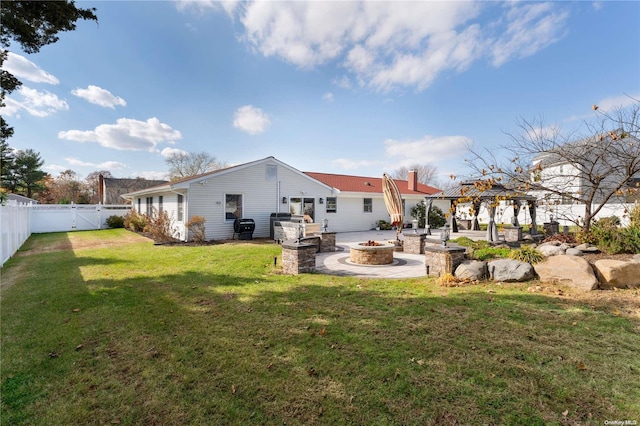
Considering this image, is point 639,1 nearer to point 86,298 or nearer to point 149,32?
point 86,298

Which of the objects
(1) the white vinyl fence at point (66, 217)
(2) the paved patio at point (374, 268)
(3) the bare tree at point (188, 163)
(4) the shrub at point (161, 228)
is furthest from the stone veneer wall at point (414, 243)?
(3) the bare tree at point (188, 163)

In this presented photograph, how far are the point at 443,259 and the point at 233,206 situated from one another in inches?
436

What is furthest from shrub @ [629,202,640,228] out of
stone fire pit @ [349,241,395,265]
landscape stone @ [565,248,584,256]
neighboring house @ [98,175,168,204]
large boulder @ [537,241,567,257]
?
neighboring house @ [98,175,168,204]

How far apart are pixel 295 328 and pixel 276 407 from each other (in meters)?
1.53

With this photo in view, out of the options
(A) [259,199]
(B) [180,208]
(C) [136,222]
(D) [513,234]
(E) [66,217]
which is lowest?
(D) [513,234]

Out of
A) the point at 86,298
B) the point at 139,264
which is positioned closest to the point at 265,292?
the point at 86,298

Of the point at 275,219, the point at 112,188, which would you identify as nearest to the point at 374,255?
the point at 275,219

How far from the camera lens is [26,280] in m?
6.64

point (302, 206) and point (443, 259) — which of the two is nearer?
point (443, 259)

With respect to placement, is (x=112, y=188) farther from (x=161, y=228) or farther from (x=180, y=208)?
(x=161, y=228)

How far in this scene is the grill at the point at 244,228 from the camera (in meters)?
14.1

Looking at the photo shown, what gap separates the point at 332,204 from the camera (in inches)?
730

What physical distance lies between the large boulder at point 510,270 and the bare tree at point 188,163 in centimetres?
4009

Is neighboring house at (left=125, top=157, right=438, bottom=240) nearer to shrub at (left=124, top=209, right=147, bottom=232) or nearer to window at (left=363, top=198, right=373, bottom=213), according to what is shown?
window at (left=363, top=198, right=373, bottom=213)
